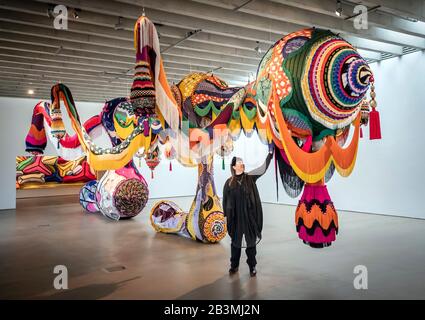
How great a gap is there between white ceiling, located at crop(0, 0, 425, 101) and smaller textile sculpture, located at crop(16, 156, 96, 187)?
3.54 m

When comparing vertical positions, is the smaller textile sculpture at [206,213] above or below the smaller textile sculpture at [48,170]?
below

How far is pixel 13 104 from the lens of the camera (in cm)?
1022

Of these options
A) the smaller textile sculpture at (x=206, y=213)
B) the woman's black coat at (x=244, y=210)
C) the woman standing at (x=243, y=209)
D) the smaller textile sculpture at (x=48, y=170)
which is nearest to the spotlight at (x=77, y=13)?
the smaller textile sculpture at (x=206, y=213)

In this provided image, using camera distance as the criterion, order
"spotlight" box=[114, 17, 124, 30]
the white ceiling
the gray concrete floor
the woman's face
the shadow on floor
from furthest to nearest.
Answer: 1. "spotlight" box=[114, 17, 124, 30]
2. the white ceiling
3. the woman's face
4. the gray concrete floor
5. the shadow on floor

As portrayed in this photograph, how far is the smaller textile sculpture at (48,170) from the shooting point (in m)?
11.0

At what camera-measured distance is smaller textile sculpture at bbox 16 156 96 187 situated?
11.0 m

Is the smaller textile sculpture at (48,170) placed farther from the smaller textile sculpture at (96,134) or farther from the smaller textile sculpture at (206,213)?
the smaller textile sculpture at (206,213)

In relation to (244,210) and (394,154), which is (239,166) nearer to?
(244,210)

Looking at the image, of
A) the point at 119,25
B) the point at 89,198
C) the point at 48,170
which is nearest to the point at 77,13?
the point at 119,25

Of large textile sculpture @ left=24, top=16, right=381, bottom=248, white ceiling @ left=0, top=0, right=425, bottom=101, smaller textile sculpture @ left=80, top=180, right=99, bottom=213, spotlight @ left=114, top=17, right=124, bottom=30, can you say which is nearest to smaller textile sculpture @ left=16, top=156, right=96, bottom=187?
smaller textile sculpture @ left=80, top=180, right=99, bottom=213

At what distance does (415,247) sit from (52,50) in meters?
5.94

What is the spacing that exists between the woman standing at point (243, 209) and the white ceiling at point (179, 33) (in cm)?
211

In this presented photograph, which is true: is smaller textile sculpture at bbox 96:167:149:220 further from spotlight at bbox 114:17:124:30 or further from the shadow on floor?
the shadow on floor
